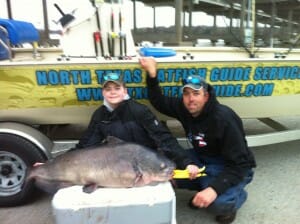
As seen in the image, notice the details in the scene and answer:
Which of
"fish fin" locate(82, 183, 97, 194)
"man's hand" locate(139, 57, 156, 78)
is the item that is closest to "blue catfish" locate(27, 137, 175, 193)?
"fish fin" locate(82, 183, 97, 194)

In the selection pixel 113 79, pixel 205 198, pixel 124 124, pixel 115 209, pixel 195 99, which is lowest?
pixel 205 198

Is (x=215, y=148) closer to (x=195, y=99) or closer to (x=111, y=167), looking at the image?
(x=195, y=99)

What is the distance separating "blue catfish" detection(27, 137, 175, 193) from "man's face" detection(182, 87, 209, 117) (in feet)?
1.63

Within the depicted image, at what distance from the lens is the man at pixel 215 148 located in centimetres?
253

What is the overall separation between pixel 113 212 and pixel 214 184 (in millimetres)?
780

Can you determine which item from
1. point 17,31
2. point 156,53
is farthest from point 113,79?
point 17,31

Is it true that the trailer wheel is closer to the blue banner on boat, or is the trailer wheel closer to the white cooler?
the white cooler

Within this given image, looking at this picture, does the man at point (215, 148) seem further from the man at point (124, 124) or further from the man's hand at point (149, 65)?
the man at point (124, 124)

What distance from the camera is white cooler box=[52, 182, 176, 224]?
6.51 feet

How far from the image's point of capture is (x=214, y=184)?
247cm

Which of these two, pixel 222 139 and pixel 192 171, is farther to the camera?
pixel 222 139

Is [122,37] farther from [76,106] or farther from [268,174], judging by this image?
[268,174]

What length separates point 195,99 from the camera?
8.54ft

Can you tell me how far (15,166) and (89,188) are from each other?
1039mm
